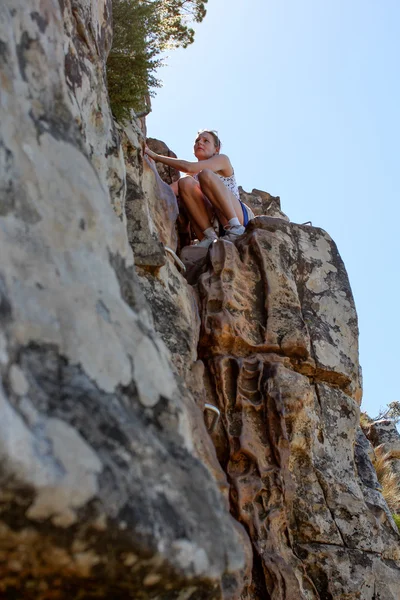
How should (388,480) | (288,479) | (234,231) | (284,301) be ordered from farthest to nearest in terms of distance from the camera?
1. (388,480)
2. (234,231)
3. (284,301)
4. (288,479)

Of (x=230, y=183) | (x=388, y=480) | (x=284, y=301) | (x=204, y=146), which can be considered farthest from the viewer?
(x=388, y=480)

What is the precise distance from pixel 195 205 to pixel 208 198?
4.8 inches

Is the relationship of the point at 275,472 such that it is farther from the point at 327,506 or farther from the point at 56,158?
the point at 56,158

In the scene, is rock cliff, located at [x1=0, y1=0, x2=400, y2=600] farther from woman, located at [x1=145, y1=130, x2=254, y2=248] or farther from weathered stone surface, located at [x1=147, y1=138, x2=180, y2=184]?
weathered stone surface, located at [x1=147, y1=138, x2=180, y2=184]

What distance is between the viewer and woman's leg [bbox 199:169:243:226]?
598cm

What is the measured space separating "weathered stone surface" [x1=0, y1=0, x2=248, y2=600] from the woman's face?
429cm

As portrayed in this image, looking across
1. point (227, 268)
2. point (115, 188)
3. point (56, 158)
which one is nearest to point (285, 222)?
point (227, 268)

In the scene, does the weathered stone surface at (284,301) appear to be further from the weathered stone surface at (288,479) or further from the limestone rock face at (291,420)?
the weathered stone surface at (288,479)

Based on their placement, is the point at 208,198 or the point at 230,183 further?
the point at 230,183

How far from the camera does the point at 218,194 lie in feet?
19.6

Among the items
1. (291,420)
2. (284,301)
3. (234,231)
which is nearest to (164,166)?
(234,231)

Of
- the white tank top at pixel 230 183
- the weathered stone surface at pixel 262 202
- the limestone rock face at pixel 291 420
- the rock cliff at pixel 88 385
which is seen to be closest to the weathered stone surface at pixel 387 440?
the weathered stone surface at pixel 262 202

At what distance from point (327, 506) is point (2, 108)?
368cm

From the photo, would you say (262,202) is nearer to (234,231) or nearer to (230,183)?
(230,183)
